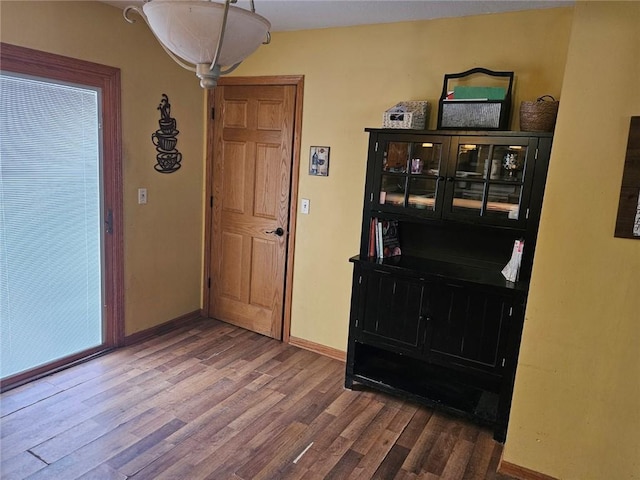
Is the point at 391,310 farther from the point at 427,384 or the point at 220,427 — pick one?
the point at 220,427

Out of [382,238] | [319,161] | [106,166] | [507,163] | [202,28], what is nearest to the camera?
[202,28]

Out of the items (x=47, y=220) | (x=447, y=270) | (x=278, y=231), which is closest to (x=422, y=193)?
(x=447, y=270)

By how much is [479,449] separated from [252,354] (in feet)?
5.65

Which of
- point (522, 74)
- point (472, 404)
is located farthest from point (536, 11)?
point (472, 404)

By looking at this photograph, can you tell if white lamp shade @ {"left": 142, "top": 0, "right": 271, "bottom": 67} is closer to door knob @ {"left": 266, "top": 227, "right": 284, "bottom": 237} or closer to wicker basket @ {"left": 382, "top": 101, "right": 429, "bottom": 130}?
wicker basket @ {"left": 382, "top": 101, "right": 429, "bottom": 130}

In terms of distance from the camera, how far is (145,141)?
10.8 ft

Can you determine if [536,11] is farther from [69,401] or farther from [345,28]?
[69,401]

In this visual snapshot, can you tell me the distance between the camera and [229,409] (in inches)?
105

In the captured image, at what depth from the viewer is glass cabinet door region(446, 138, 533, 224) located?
7.87ft

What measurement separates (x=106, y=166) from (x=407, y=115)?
6.76 ft

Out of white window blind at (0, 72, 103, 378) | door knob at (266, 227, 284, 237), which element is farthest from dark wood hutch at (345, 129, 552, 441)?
white window blind at (0, 72, 103, 378)

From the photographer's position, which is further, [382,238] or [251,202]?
[251,202]

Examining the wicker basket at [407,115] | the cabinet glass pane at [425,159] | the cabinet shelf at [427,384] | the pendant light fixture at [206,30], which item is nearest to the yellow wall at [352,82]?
the wicker basket at [407,115]

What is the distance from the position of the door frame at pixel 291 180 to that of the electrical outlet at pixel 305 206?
0.18 feet
